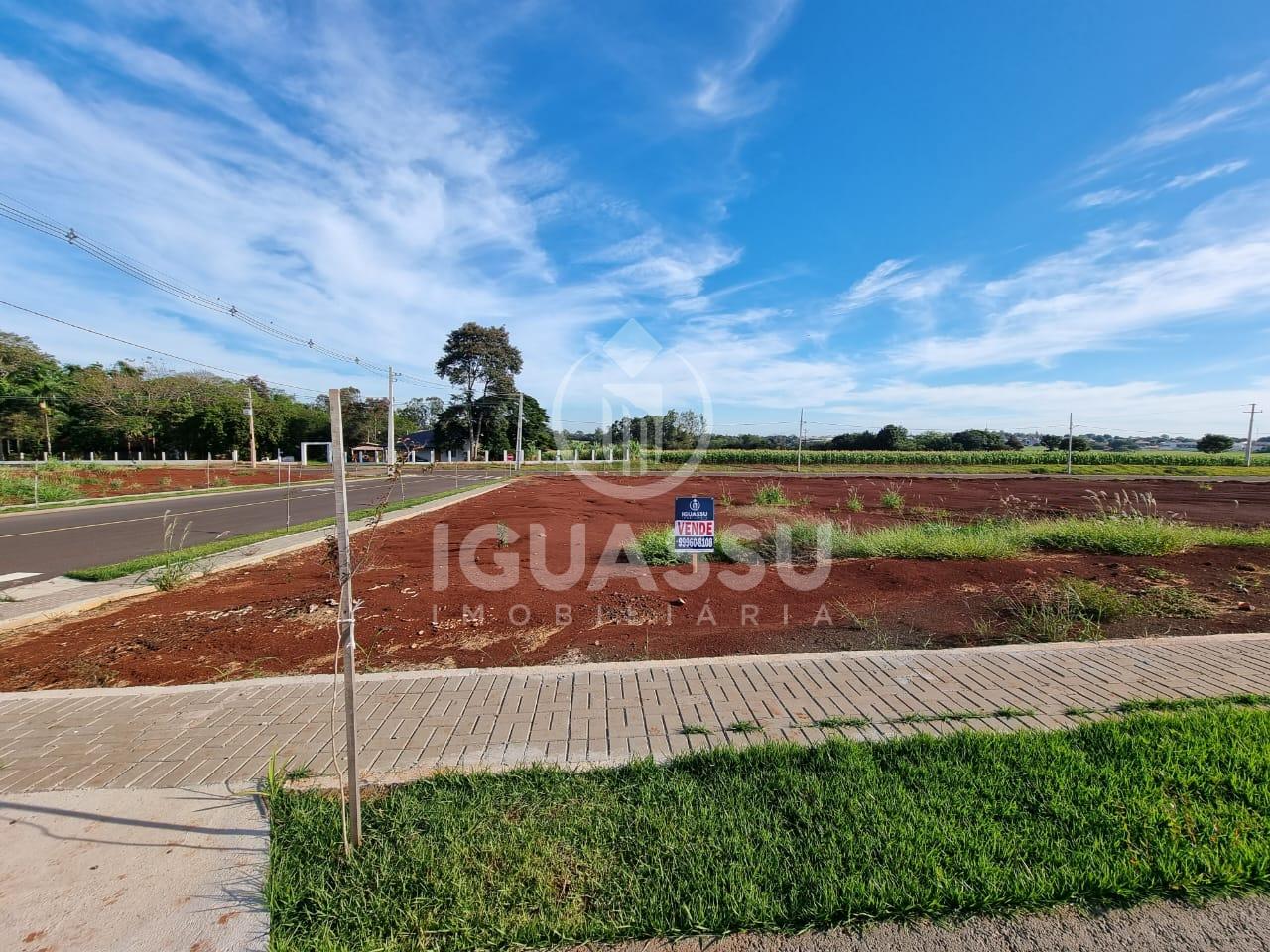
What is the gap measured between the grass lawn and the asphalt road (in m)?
3.66

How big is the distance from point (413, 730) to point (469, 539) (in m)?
6.97

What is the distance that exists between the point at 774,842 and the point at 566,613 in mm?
3651

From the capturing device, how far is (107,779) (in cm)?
277

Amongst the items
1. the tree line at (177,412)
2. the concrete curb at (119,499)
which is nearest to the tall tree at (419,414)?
the tree line at (177,412)

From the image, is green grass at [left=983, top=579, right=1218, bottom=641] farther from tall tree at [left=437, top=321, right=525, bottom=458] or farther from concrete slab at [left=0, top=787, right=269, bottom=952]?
tall tree at [left=437, top=321, right=525, bottom=458]

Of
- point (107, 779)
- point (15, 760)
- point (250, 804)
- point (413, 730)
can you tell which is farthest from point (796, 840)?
point (15, 760)

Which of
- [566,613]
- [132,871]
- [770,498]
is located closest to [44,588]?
[566,613]

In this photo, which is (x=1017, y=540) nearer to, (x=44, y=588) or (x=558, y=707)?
(x=558, y=707)

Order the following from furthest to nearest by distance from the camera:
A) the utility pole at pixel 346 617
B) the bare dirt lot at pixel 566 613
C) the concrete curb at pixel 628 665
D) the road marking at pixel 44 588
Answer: the road marking at pixel 44 588 → the bare dirt lot at pixel 566 613 → the concrete curb at pixel 628 665 → the utility pole at pixel 346 617

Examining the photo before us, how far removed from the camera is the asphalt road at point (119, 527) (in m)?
8.93

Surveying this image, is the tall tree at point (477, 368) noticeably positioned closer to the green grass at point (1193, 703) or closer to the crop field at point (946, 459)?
the crop field at point (946, 459)

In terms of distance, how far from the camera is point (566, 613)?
18.4 feet

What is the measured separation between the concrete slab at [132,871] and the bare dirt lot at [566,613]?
129cm

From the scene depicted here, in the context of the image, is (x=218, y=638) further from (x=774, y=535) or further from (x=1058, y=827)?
(x=774, y=535)
